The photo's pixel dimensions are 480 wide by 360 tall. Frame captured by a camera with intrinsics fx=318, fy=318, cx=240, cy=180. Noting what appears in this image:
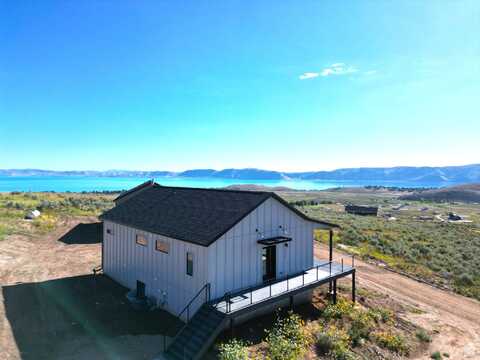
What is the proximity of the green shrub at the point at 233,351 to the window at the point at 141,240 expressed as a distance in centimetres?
681

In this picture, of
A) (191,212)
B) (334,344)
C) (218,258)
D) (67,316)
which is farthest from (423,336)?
(67,316)

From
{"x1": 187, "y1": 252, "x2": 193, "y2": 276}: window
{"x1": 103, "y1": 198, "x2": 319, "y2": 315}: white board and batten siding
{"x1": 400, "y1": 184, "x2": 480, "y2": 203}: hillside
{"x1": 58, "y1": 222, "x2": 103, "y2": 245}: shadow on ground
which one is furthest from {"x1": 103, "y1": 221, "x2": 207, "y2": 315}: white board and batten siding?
{"x1": 400, "y1": 184, "x2": 480, "y2": 203}: hillside

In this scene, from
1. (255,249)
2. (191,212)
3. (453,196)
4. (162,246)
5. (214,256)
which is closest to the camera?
(214,256)

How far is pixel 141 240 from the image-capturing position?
16.5m

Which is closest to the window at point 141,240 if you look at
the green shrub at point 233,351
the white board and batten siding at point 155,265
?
the white board and batten siding at point 155,265

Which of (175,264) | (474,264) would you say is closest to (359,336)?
(175,264)

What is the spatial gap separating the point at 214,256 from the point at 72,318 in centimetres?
719

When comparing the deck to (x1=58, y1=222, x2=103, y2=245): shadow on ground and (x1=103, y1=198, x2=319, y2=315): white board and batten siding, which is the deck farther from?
(x1=58, y1=222, x2=103, y2=245): shadow on ground

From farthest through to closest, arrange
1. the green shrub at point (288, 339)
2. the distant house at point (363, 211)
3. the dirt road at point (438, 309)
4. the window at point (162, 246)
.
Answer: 1. the distant house at point (363, 211)
2. the window at point (162, 246)
3. the dirt road at point (438, 309)
4. the green shrub at point (288, 339)

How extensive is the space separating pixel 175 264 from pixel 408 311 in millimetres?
12522

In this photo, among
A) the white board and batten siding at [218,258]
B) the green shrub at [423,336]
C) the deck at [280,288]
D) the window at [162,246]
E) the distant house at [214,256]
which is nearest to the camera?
the deck at [280,288]

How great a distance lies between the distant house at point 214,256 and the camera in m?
12.6

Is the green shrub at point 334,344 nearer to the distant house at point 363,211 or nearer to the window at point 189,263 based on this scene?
the window at point 189,263

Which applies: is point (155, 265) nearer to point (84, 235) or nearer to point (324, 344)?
point (324, 344)
